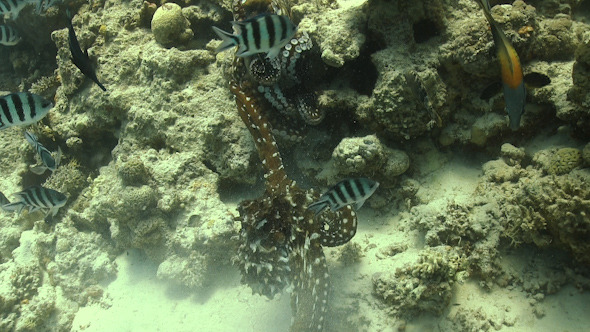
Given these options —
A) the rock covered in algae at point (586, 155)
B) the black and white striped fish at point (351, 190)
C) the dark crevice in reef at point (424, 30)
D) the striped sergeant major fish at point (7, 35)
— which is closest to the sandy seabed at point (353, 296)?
the rock covered in algae at point (586, 155)

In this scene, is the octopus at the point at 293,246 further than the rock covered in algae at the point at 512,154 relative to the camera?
No

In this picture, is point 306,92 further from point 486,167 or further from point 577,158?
point 577,158

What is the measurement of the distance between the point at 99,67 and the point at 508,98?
622cm

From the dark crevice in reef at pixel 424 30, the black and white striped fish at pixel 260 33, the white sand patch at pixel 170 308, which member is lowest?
the white sand patch at pixel 170 308

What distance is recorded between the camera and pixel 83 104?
20.2 feet

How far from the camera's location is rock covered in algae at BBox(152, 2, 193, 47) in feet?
18.4

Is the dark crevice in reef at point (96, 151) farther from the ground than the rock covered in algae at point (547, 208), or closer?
closer

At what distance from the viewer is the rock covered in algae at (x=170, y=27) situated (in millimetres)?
5594

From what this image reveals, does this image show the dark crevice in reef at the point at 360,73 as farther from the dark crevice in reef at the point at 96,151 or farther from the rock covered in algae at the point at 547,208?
the dark crevice in reef at the point at 96,151

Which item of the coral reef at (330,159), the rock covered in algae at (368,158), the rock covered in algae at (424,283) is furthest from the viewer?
the rock covered in algae at (368,158)

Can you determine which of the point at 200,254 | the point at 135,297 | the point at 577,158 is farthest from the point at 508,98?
the point at 135,297

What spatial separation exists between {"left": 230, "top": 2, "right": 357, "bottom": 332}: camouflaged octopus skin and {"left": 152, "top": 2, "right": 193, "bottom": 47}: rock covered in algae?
331 cm

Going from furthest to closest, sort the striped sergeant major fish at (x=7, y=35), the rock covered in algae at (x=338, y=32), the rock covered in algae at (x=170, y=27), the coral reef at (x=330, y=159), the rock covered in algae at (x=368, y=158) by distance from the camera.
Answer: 1. the striped sergeant major fish at (x=7, y=35)
2. the rock covered in algae at (x=170, y=27)
3. the rock covered in algae at (x=338, y=32)
4. the rock covered in algae at (x=368, y=158)
5. the coral reef at (x=330, y=159)

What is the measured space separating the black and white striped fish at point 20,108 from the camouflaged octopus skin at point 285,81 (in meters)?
2.31
